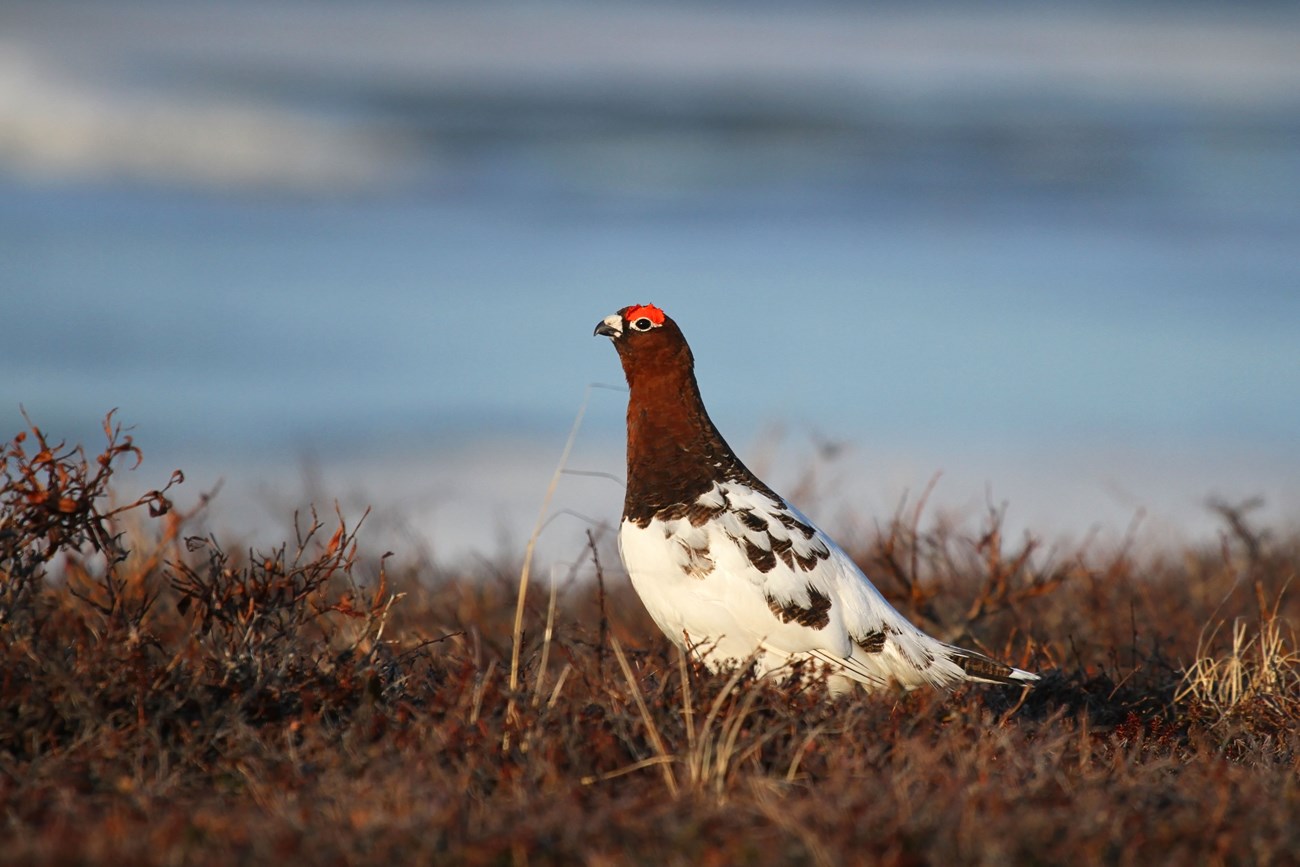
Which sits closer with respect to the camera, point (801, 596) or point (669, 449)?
point (801, 596)

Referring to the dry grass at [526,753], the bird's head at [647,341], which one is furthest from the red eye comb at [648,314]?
the dry grass at [526,753]

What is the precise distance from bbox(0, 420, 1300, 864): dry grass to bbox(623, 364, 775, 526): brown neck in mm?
459

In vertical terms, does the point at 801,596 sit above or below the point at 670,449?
below

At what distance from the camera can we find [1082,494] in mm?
9422

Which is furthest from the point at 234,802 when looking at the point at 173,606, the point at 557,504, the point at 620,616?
the point at 557,504

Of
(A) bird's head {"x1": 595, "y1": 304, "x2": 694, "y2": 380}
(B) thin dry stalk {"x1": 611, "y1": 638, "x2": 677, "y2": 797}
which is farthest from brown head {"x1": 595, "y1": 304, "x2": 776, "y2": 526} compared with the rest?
(B) thin dry stalk {"x1": 611, "y1": 638, "x2": 677, "y2": 797}

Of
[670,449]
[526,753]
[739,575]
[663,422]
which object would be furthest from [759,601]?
[526,753]

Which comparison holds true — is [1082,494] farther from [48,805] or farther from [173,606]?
[48,805]

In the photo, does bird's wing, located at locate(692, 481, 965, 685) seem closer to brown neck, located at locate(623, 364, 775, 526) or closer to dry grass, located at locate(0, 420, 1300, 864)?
brown neck, located at locate(623, 364, 775, 526)

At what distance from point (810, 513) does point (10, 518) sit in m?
4.00

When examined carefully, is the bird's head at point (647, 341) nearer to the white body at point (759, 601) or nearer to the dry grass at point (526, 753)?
the white body at point (759, 601)

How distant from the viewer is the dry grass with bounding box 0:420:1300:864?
2.73 m

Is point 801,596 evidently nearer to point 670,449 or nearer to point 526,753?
point 670,449

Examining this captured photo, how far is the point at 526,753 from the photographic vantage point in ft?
10.6
